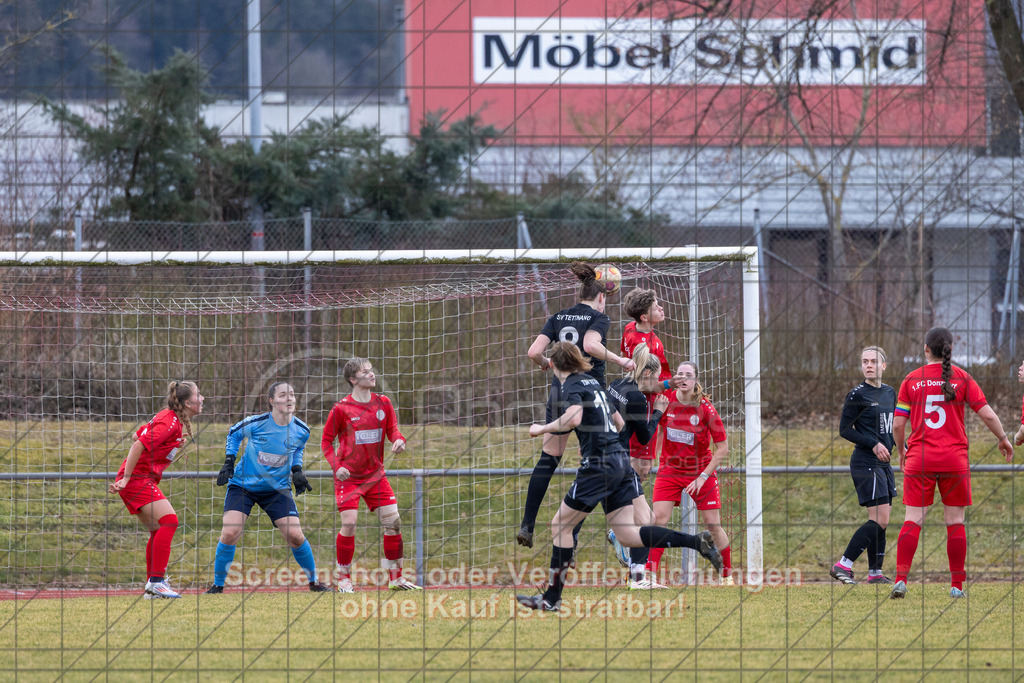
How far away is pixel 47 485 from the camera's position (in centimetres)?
857

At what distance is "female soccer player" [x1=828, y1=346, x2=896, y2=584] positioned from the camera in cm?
621

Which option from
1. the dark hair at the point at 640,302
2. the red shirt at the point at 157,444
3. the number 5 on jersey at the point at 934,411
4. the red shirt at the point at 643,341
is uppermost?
the dark hair at the point at 640,302

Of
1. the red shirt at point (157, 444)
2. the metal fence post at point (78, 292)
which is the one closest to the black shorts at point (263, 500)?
the red shirt at point (157, 444)

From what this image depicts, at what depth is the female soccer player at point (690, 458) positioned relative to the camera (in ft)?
20.7

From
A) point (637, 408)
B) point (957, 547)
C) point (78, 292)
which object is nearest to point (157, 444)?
point (78, 292)

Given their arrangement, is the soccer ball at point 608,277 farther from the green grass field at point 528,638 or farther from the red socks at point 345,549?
the red socks at point 345,549

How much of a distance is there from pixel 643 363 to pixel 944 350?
1.75 meters

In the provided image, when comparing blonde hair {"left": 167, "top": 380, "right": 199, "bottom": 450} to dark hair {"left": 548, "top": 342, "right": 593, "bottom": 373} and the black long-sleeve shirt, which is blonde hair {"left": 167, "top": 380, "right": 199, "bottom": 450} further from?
the black long-sleeve shirt

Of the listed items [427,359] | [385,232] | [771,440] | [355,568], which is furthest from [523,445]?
[385,232]

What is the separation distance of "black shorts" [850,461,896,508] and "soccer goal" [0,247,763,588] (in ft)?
2.05

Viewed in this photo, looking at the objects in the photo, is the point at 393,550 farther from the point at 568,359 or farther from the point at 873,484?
the point at 873,484

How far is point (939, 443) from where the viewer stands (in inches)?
225

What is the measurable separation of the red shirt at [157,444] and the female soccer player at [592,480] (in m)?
2.44

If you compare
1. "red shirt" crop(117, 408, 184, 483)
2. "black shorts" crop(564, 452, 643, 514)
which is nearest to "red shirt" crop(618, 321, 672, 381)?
"black shorts" crop(564, 452, 643, 514)
